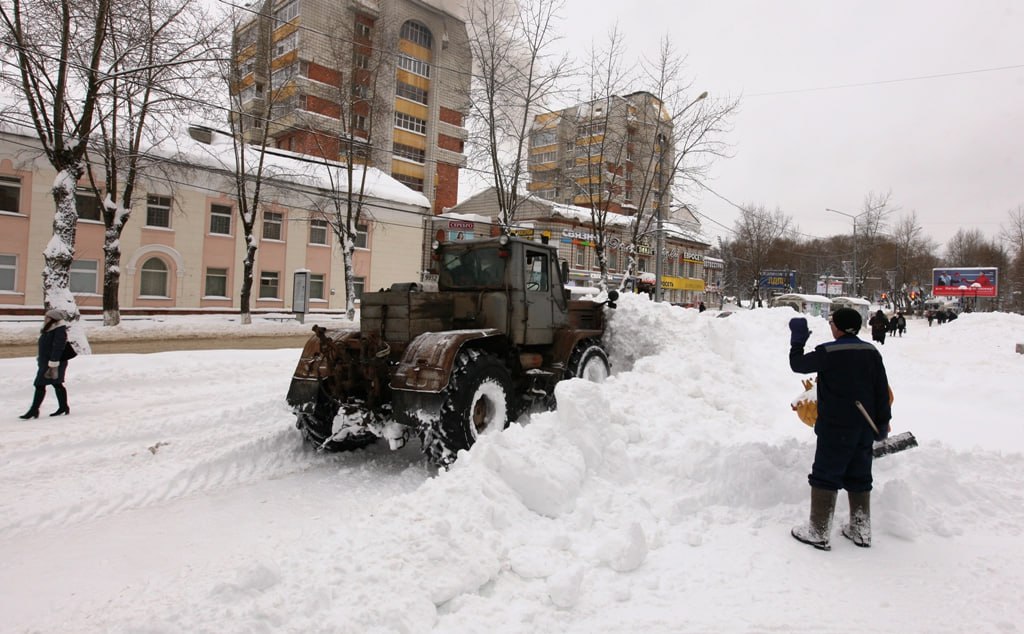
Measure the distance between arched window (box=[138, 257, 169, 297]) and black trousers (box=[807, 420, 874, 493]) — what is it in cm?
2686

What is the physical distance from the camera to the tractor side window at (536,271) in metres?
7.43

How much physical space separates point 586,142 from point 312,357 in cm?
1816

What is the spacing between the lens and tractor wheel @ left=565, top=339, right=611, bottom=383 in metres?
7.98

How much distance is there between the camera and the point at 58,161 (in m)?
12.4

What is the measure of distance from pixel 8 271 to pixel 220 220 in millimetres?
7695

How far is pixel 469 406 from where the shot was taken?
19.1 feet

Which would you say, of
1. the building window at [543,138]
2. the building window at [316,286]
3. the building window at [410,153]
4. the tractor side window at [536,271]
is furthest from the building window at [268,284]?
the tractor side window at [536,271]

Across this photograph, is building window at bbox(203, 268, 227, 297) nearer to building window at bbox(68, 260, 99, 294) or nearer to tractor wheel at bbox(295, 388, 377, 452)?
building window at bbox(68, 260, 99, 294)

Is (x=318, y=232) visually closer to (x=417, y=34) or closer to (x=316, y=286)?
(x=316, y=286)

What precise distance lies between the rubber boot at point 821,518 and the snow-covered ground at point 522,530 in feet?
0.41

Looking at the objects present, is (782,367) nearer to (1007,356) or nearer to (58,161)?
(1007,356)

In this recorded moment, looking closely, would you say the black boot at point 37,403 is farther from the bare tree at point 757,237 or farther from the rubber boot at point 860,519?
the bare tree at point 757,237

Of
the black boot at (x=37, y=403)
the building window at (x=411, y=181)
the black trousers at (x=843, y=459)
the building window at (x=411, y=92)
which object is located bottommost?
the black boot at (x=37, y=403)

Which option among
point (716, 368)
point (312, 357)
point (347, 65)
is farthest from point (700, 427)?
point (347, 65)
